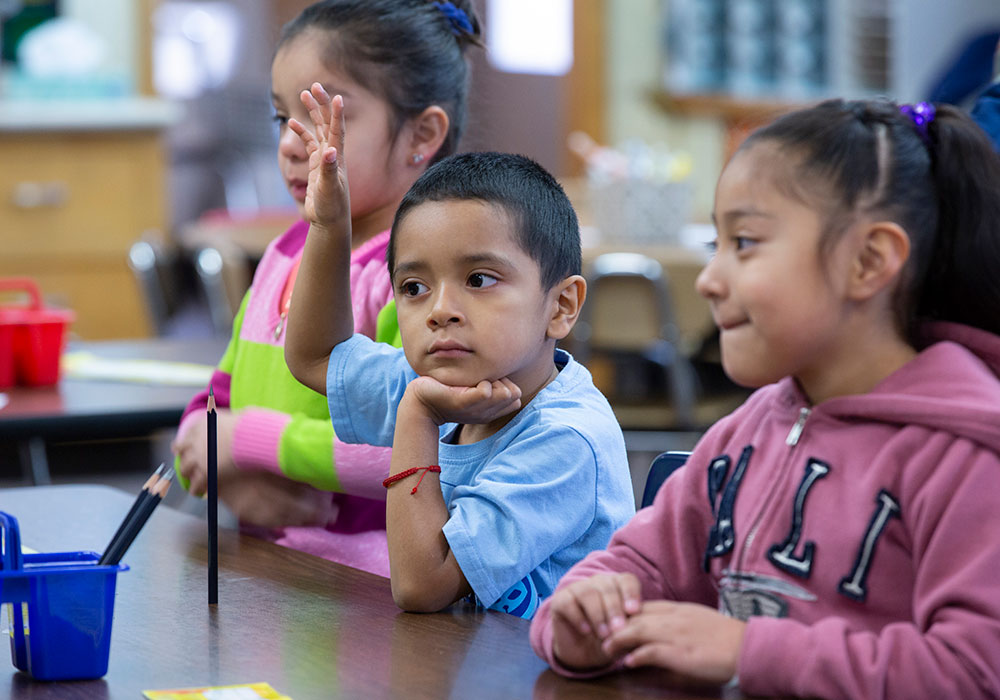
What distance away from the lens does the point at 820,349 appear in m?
0.82

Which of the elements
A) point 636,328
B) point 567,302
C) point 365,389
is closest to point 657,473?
Answer: point 567,302

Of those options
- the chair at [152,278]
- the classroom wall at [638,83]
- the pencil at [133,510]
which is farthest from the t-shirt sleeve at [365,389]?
the classroom wall at [638,83]

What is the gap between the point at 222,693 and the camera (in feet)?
2.55

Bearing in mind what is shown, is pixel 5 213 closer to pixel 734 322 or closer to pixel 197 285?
pixel 197 285

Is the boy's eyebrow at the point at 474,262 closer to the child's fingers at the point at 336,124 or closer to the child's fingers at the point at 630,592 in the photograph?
the child's fingers at the point at 336,124

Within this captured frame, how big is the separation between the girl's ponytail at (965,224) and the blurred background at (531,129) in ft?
2.86

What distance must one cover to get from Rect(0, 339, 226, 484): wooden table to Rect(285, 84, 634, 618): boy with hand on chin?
80cm

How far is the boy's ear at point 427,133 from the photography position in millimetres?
1485

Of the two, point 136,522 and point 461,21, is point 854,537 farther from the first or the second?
point 461,21

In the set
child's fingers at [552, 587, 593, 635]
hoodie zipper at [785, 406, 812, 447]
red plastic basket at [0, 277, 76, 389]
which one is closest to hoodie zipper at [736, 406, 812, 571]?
Result: hoodie zipper at [785, 406, 812, 447]

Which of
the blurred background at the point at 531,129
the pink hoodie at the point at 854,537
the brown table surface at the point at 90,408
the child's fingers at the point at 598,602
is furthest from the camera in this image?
the blurred background at the point at 531,129

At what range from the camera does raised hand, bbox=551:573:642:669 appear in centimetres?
81

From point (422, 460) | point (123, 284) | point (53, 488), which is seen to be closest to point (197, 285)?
point (123, 284)

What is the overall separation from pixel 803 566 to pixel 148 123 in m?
4.44
